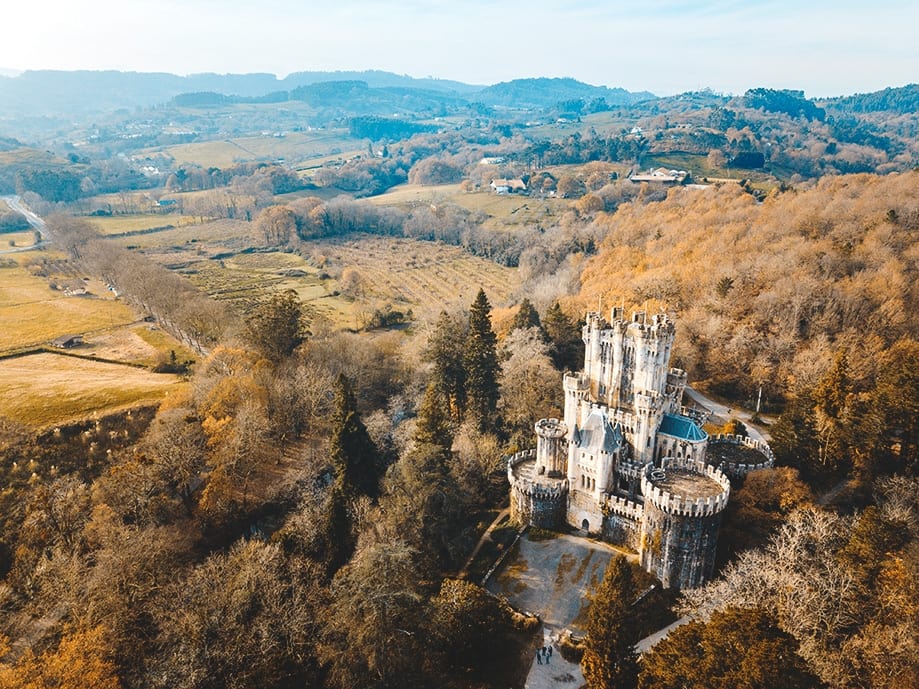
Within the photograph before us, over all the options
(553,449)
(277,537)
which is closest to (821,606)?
(553,449)

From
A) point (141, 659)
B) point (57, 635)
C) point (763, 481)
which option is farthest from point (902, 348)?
point (57, 635)

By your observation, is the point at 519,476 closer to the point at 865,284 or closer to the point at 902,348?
the point at 902,348

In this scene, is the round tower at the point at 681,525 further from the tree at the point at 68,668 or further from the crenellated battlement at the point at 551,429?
the tree at the point at 68,668

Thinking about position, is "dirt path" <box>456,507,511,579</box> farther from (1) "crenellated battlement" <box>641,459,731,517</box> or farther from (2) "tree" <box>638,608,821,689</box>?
(2) "tree" <box>638,608,821,689</box>

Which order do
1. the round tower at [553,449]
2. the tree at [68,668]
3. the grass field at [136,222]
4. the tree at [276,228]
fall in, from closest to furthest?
the tree at [68,668], the round tower at [553,449], the tree at [276,228], the grass field at [136,222]

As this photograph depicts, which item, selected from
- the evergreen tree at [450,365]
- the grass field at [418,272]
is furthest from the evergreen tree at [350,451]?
the grass field at [418,272]

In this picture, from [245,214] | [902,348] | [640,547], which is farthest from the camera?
[245,214]

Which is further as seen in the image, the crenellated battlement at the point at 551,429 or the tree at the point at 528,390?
the tree at the point at 528,390
